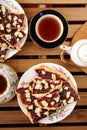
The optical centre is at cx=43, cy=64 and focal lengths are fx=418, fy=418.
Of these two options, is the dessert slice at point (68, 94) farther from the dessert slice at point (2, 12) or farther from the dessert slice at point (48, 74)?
the dessert slice at point (2, 12)

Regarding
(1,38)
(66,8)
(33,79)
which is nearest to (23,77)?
(33,79)

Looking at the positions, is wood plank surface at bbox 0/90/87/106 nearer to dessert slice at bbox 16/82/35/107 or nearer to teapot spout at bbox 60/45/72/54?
dessert slice at bbox 16/82/35/107

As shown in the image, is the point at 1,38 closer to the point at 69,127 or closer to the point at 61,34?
the point at 61,34

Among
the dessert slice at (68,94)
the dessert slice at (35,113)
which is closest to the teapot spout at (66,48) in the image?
the dessert slice at (68,94)

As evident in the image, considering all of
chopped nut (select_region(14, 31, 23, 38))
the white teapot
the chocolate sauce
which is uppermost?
chopped nut (select_region(14, 31, 23, 38))

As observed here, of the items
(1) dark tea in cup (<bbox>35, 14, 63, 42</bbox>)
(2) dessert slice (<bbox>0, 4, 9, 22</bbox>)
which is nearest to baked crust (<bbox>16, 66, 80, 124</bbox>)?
(1) dark tea in cup (<bbox>35, 14, 63, 42</bbox>)

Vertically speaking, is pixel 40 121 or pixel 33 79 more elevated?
pixel 33 79

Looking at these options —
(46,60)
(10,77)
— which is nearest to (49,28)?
(46,60)
